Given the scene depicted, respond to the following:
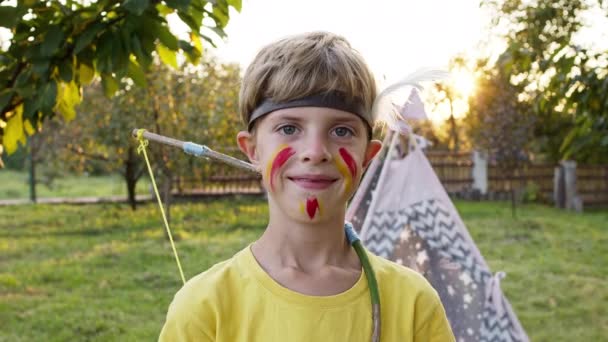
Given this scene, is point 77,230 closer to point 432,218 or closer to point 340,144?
point 432,218

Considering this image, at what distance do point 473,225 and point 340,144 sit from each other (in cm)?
1125

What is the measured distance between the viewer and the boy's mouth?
151 centimetres

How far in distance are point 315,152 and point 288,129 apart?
78 millimetres

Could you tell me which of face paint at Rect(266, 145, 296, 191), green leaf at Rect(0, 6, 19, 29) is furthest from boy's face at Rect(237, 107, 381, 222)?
green leaf at Rect(0, 6, 19, 29)

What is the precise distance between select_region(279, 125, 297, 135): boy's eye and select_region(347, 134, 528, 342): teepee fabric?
2872 millimetres

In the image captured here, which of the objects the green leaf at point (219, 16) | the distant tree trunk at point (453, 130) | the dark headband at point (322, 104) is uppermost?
the distant tree trunk at point (453, 130)

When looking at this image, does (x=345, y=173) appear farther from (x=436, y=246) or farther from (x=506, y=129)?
(x=506, y=129)

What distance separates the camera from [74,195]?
20.9 meters

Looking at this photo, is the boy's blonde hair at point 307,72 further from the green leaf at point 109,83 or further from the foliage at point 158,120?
the foliage at point 158,120

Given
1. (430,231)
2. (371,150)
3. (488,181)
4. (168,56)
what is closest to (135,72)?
(168,56)

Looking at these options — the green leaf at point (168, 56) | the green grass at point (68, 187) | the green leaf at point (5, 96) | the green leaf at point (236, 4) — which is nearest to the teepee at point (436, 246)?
the green leaf at point (168, 56)

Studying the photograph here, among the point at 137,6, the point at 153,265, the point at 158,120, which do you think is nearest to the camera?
the point at 137,6

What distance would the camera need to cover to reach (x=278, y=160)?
1.53m

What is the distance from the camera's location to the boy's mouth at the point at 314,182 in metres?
1.51
